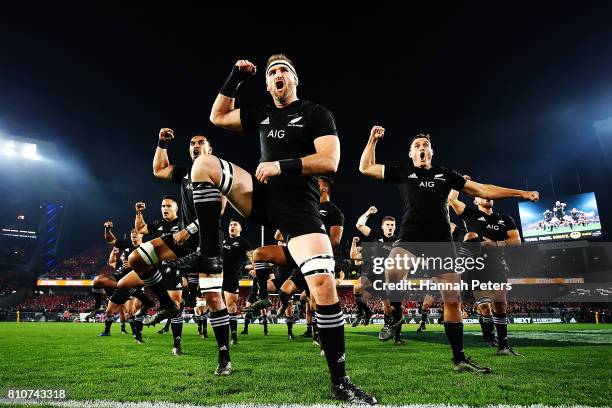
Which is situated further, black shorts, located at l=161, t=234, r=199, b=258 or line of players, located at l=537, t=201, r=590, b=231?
line of players, located at l=537, t=201, r=590, b=231

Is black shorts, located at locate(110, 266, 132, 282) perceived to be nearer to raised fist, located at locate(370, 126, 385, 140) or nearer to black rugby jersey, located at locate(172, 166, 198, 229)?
black rugby jersey, located at locate(172, 166, 198, 229)

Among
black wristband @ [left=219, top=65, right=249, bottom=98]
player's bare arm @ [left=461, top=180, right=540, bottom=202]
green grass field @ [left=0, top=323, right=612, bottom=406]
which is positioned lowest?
green grass field @ [left=0, top=323, right=612, bottom=406]

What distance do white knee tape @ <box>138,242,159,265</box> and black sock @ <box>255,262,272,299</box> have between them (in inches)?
88.9

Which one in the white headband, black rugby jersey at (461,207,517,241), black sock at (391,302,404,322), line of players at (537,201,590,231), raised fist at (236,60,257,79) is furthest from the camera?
line of players at (537,201,590,231)

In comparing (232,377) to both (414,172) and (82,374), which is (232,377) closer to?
(82,374)

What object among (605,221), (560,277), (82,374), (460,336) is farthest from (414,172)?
(605,221)

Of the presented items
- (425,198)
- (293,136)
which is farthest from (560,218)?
(293,136)

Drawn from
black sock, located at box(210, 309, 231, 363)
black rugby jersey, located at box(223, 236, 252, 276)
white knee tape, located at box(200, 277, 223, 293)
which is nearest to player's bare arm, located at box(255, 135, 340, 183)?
black sock, located at box(210, 309, 231, 363)

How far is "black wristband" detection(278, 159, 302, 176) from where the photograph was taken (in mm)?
3406

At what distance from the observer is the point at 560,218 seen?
133ft

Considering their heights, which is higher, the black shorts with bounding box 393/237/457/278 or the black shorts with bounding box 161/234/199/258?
the black shorts with bounding box 161/234/199/258

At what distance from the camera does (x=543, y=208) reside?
4197 centimetres

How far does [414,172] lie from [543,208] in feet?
139

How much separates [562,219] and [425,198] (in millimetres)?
41635
